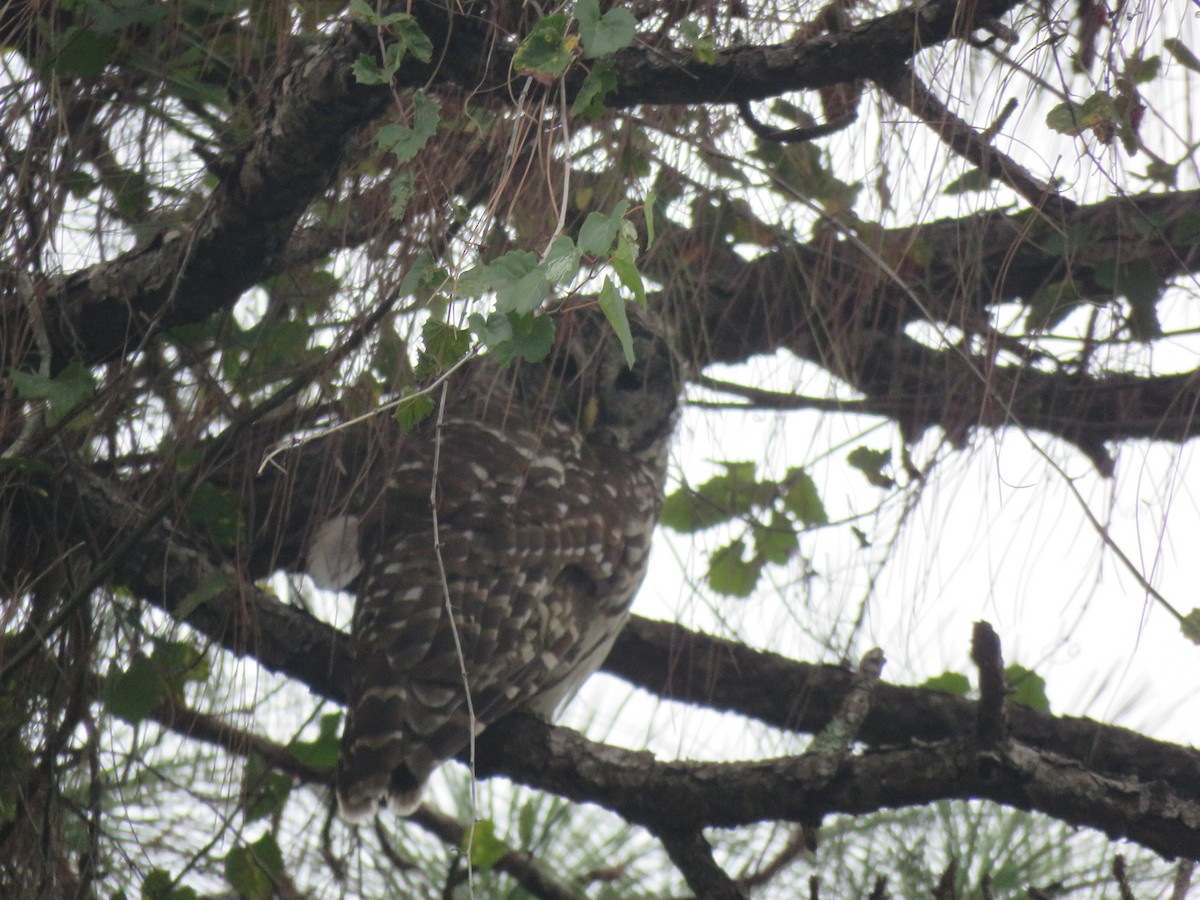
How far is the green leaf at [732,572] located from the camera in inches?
115

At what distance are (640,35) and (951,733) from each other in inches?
68.5

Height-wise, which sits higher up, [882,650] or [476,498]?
[476,498]

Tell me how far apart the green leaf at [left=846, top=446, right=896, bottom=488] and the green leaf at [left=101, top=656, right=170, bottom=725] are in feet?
4.88

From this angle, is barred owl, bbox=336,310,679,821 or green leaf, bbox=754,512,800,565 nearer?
barred owl, bbox=336,310,679,821

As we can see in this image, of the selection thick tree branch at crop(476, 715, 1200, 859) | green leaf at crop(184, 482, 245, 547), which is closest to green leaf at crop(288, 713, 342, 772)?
thick tree branch at crop(476, 715, 1200, 859)

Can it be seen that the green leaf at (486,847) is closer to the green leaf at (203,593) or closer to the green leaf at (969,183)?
the green leaf at (203,593)

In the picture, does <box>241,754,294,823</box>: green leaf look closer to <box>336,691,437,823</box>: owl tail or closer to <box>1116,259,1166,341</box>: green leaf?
<box>336,691,437,823</box>: owl tail

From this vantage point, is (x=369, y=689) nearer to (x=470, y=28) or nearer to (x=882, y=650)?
(x=882, y=650)

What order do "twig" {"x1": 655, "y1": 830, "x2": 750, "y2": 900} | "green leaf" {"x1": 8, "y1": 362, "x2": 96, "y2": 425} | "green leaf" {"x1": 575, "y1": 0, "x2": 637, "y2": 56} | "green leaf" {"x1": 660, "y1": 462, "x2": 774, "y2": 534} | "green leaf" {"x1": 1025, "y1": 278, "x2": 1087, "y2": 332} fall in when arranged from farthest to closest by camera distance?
"green leaf" {"x1": 660, "y1": 462, "x2": 774, "y2": 534}, "twig" {"x1": 655, "y1": 830, "x2": 750, "y2": 900}, "green leaf" {"x1": 1025, "y1": 278, "x2": 1087, "y2": 332}, "green leaf" {"x1": 8, "y1": 362, "x2": 96, "y2": 425}, "green leaf" {"x1": 575, "y1": 0, "x2": 637, "y2": 56}

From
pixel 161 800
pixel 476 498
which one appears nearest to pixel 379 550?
A: pixel 476 498

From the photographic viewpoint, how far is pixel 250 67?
2.35 metres

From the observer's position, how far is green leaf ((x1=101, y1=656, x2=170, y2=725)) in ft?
7.44

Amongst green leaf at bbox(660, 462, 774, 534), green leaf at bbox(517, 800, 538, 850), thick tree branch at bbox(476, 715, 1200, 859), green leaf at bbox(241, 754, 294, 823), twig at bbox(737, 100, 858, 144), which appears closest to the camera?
twig at bbox(737, 100, 858, 144)

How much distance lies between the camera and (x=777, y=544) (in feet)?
9.58
